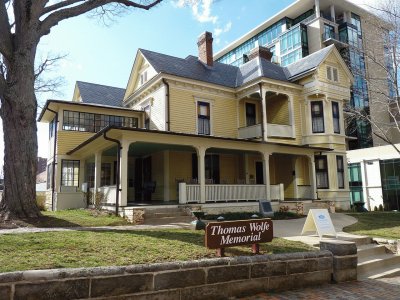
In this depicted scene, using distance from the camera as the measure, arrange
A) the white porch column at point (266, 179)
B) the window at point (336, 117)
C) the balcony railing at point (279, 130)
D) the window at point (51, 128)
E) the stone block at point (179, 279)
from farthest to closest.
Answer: the window at point (336, 117) < the window at point (51, 128) < the balcony railing at point (279, 130) < the white porch column at point (266, 179) < the stone block at point (179, 279)

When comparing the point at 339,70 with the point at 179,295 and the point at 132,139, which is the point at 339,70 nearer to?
the point at 132,139

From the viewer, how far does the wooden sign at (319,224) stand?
8938 mm

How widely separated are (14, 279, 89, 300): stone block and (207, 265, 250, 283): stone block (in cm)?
191

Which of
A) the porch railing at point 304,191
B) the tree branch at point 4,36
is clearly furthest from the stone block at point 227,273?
the porch railing at point 304,191

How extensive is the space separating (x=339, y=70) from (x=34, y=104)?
58.7 feet

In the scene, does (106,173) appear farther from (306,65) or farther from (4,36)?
(306,65)

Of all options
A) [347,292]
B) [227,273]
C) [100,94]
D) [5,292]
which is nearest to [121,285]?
[5,292]

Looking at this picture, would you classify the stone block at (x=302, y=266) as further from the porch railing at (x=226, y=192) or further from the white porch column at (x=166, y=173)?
the white porch column at (x=166, y=173)

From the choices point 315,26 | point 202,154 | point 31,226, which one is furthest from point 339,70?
point 315,26

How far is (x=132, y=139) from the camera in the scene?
1259 cm

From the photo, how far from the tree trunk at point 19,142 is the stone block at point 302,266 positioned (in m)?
8.10

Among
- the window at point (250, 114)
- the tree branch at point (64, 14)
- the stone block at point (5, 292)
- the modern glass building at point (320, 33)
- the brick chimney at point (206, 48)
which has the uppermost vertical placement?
the modern glass building at point (320, 33)

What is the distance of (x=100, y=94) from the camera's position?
22469mm

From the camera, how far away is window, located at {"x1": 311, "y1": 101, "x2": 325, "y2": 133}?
20.0m
